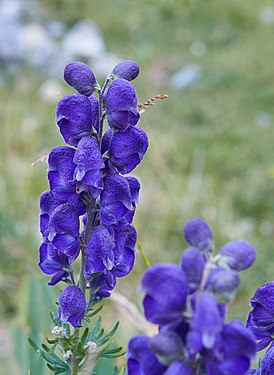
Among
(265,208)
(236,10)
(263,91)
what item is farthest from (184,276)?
(236,10)

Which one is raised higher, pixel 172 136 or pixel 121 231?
pixel 172 136

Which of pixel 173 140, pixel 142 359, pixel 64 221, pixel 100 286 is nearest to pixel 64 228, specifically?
pixel 64 221

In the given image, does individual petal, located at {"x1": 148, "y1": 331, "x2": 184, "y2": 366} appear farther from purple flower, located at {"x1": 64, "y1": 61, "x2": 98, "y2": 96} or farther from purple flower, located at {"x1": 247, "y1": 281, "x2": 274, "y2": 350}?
purple flower, located at {"x1": 64, "y1": 61, "x2": 98, "y2": 96}

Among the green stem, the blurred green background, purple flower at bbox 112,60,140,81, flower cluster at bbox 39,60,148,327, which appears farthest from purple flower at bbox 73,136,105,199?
the blurred green background

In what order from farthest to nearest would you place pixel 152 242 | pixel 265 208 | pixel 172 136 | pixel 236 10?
pixel 236 10
pixel 172 136
pixel 265 208
pixel 152 242

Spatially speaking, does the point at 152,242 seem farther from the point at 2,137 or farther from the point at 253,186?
the point at 2,137

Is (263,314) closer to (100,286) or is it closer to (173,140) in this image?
(100,286)

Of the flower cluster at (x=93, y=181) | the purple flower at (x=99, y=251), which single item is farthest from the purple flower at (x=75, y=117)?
the purple flower at (x=99, y=251)
